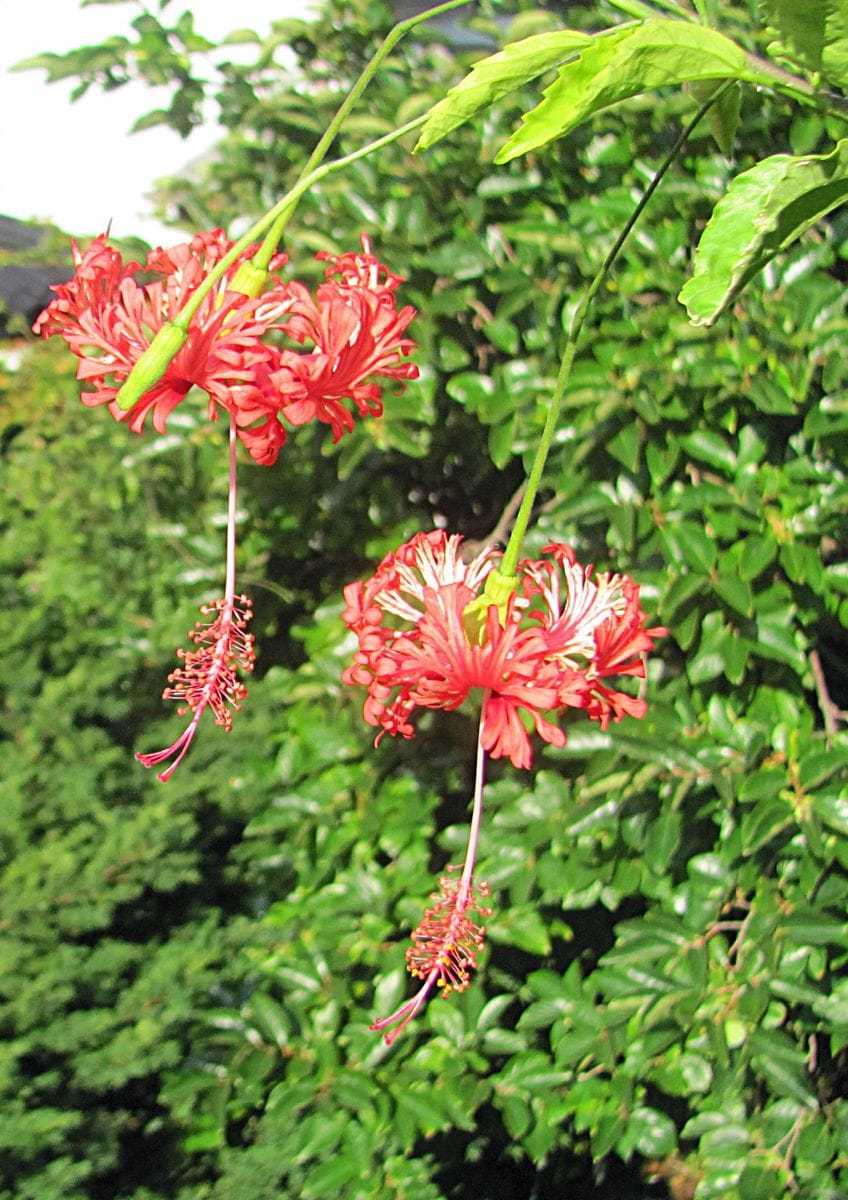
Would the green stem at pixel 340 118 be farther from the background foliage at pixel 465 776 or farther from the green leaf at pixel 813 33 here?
the background foliage at pixel 465 776

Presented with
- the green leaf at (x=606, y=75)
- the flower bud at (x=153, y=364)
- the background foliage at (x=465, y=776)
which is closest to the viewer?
the green leaf at (x=606, y=75)

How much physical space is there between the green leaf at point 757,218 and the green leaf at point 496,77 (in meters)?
0.11

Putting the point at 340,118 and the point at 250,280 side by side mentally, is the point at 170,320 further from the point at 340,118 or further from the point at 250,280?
the point at 340,118

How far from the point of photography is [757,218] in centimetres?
63

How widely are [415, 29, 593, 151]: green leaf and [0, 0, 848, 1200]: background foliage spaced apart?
0.91m

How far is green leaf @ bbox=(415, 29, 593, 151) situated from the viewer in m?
0.59

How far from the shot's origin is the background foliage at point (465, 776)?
150 cm

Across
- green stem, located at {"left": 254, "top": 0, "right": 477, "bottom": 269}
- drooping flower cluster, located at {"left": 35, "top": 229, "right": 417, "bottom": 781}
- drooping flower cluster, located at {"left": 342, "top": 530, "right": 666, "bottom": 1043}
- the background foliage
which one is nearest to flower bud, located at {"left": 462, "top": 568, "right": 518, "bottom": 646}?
drooping flower cluster, located at {"left": 342, "top": 530, "right": 666, "bottom": 1043}

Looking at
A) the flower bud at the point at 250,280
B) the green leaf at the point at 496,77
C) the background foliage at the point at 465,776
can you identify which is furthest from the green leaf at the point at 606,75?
the background foliage at the point at 465,776

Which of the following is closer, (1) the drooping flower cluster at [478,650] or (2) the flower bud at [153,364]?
(2) the flower bud at [153,364]

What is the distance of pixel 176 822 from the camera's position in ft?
5.53

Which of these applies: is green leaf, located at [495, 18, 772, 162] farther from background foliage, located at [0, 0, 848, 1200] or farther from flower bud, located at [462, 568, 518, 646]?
background foliage, located at [0, 0, 848, 1200]

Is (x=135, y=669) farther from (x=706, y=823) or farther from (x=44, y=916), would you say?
(x=706, y=823)

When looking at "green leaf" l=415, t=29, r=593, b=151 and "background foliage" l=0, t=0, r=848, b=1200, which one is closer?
"green leaf" l=415, t=29, r=593, b=151
